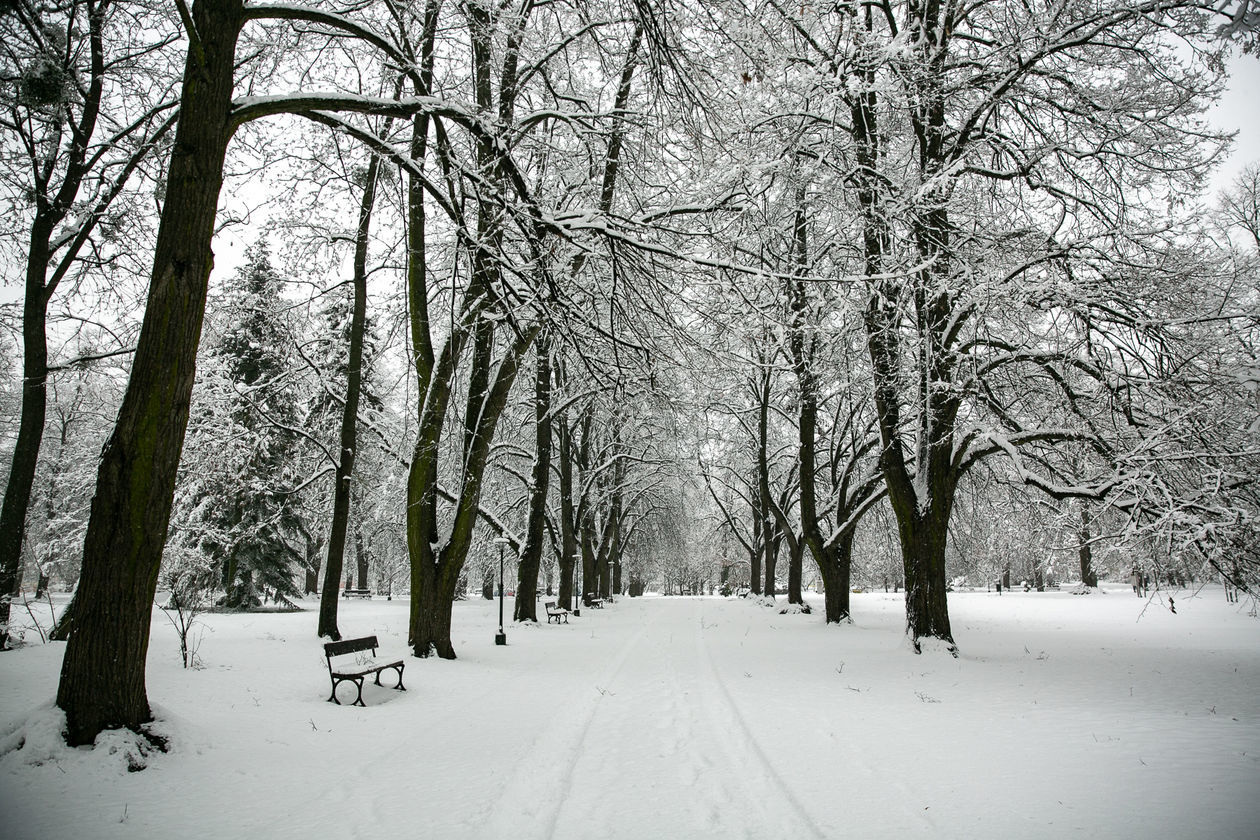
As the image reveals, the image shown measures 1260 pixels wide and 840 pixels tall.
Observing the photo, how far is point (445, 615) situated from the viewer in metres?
10.1

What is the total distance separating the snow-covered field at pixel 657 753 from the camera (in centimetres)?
381

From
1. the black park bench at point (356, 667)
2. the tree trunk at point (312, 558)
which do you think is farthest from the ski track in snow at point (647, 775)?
the tree trunk at point (312, 558)

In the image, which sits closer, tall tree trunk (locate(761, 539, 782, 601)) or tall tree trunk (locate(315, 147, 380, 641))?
tall tree trunk (locate(315, 147, 380, 641))

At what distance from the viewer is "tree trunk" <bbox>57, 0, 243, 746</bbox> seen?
173 inches

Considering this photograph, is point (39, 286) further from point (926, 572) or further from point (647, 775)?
point (926, 572)

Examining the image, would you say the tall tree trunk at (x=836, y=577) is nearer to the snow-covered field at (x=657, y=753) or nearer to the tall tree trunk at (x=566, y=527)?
the snow-covered field at (x=657, y=753)

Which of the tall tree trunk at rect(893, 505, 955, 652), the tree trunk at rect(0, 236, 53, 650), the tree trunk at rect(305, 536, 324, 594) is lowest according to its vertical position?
the tree trunk at rect(305, 536, 324, 594)

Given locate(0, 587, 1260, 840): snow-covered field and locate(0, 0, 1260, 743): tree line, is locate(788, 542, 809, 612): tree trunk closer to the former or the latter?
locate(0, 0, 1260, 743): tree line

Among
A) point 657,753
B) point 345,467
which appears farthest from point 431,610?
point 657,753

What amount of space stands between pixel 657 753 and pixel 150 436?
4875 millimetres

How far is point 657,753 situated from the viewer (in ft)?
17.4

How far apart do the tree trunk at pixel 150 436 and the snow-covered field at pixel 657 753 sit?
41cm

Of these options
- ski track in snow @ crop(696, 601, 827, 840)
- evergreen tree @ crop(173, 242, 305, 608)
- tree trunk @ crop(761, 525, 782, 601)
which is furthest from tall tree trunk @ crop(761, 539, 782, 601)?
ski track in snow @ crop(696, 601, 827, 840)

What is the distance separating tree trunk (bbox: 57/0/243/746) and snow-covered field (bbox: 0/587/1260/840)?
1.34ft
